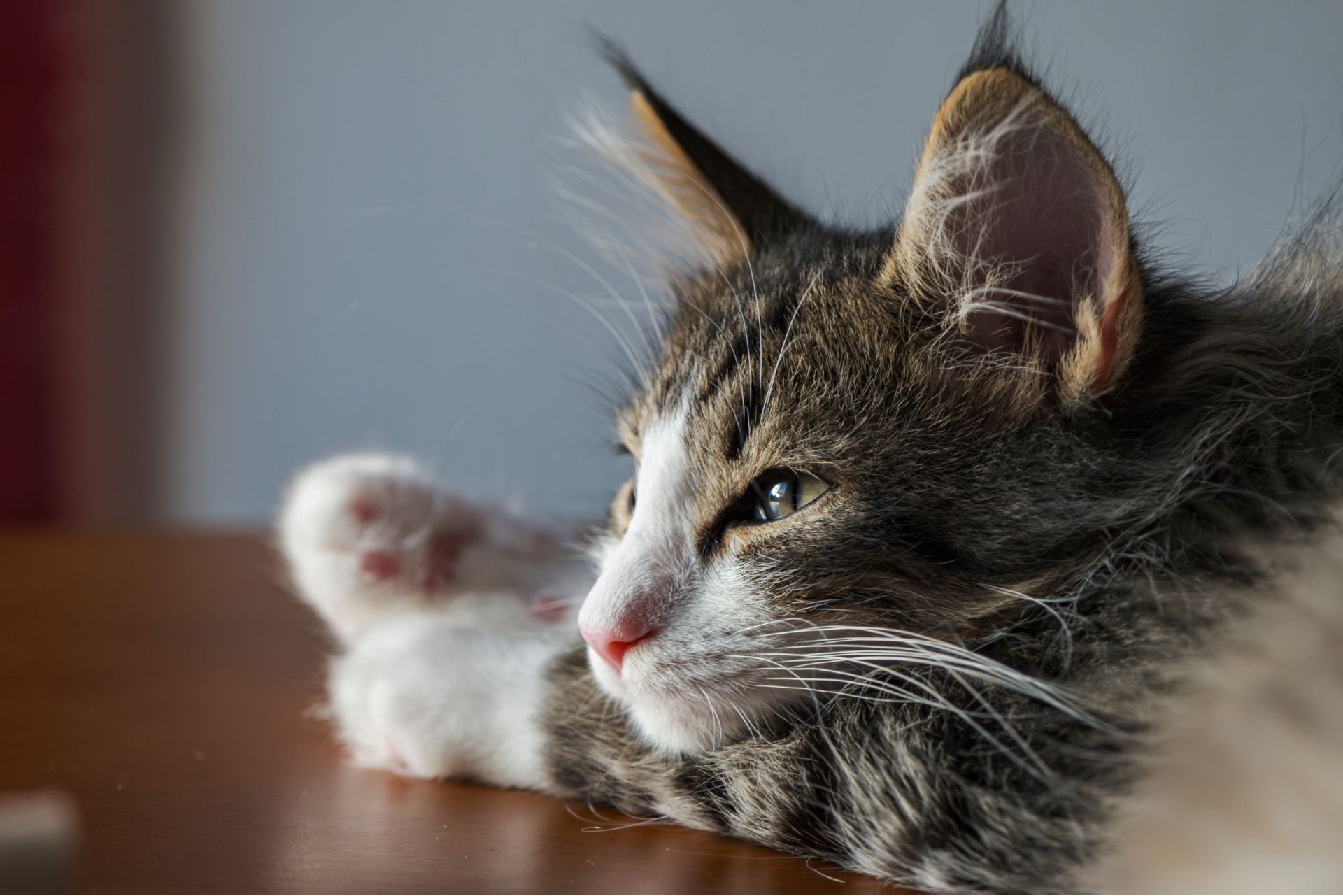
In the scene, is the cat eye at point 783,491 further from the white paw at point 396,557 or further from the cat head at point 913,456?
the white paw at point 396,557

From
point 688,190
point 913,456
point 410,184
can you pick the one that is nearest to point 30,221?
point 410,184

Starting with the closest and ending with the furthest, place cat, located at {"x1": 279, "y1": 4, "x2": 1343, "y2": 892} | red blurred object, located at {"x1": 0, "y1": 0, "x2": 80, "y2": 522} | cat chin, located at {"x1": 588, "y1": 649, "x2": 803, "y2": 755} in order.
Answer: cat, located at {"x1": 279, "y1": 4, "x2": 1343, "y2": 892} < cat chin, located at {"x1": 588, "y1": 649, "x2": 803, "y2": 755} < red blurred object, located at {"x1": 0, "y1": 0, "x2": 80, "y2": 522}

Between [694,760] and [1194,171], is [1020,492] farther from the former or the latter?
[1194,171]

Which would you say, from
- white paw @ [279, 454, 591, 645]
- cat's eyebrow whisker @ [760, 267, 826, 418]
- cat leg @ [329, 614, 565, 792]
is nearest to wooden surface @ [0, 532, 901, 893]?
cat leg @ [329, 614, 565, 792]

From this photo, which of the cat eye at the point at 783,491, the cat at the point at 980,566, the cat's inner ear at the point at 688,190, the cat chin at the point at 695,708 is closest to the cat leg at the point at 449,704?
Result: the cat at the point at 980,566

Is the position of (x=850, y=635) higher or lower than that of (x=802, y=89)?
lower

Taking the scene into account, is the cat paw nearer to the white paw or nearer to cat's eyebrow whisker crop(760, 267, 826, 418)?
the white paw

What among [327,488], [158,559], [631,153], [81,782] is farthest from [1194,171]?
[158,559]
